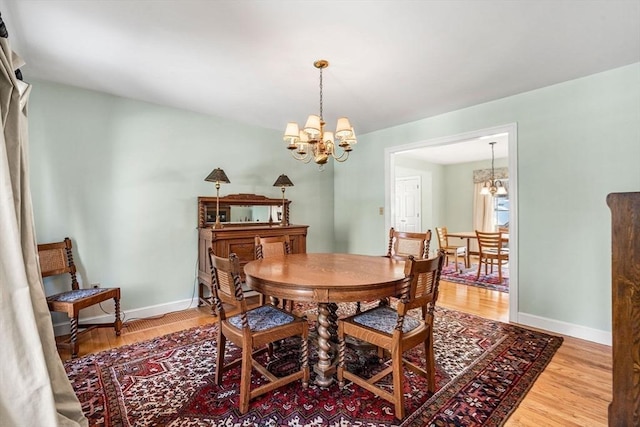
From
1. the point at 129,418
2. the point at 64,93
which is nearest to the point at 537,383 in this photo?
the point at 129,418

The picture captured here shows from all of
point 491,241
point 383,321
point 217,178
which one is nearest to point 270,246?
point 217,178

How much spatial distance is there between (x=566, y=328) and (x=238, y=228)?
11.1 feet

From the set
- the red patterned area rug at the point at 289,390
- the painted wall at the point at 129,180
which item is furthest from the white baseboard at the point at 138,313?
the red patterned area rug at the point at 289,390

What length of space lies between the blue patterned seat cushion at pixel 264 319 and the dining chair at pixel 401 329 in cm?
37

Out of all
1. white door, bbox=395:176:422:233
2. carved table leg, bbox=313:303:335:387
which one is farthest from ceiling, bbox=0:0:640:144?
white door, bbox=395:176:422:233

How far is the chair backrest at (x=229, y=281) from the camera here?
1.64 meters

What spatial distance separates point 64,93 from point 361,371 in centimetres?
353

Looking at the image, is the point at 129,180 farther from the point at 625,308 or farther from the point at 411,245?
the point at 625,308

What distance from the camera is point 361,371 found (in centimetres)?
209

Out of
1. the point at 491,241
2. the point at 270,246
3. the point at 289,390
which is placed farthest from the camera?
the point at 491,241

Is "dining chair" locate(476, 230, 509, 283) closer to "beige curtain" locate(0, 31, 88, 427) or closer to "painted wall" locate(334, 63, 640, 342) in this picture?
"painted wall" locate(334, 63, 640, 342)

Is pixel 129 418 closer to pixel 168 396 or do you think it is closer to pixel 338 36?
pixel 168 396

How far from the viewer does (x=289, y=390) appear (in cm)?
186

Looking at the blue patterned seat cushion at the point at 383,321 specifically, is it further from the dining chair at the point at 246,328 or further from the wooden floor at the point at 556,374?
the wooden floor at the point at 556,374
